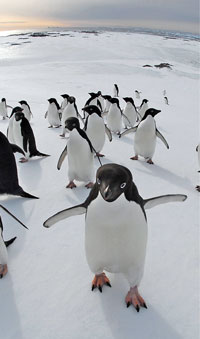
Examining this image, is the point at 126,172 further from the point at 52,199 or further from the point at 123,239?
the point at 52,199

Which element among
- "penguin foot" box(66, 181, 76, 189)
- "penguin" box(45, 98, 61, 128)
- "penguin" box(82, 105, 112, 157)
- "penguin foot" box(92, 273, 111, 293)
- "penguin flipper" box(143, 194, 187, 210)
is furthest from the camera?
"penguin" box(45, 98, 61, 128)

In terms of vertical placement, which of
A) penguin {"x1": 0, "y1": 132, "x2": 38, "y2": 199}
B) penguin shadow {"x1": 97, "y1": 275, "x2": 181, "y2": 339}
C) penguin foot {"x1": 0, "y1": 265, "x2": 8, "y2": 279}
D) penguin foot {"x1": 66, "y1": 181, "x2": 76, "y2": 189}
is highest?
penguin {"x1": 0, "y1": 132, "x2": 38, "y2": 199}

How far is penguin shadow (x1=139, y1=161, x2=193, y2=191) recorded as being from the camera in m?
3.93

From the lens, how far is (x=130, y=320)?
1846 mm

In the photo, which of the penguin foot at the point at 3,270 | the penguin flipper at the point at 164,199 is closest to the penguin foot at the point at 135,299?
the penguin flipper at the point at 164,199

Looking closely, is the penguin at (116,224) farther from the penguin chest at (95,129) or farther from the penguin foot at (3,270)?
the penguin chest at (95,129)

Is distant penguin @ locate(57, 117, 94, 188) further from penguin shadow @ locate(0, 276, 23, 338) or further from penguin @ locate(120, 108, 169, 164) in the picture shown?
penguin shadow @ locate(0, 276, 23, 338)

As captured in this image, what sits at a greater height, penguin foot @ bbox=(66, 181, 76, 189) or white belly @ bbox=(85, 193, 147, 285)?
white belly @ bbox=(85, 193, 147, 285)

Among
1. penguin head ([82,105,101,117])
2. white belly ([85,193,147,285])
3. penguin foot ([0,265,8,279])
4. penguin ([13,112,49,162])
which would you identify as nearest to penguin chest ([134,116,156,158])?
penguin head ([82,105,101,117])

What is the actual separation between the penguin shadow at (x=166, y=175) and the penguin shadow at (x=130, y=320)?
2.21 meters

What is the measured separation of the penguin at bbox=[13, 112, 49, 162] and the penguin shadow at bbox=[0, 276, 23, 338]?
8.83ft

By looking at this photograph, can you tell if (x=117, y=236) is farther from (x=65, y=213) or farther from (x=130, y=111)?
(x=130, y=111)

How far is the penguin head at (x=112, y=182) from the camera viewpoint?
154 cm

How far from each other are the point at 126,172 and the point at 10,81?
15639 mm
